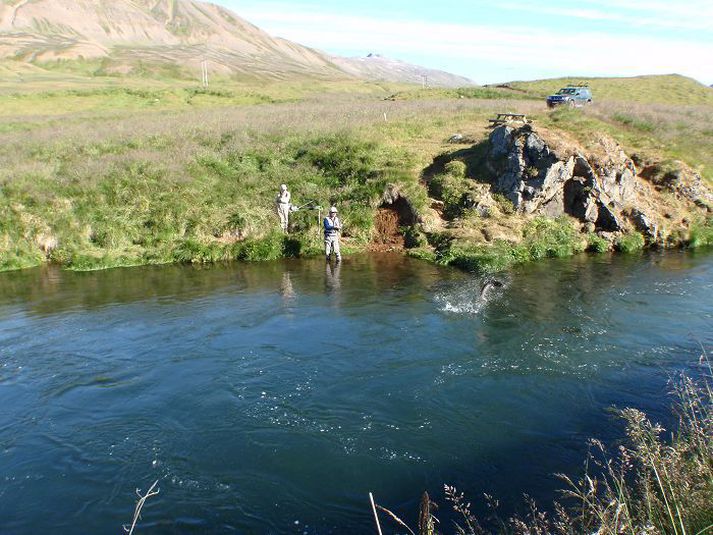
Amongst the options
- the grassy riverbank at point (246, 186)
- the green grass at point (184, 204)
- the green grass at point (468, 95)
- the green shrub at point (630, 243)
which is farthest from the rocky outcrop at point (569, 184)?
the green grass at point (468, 95)

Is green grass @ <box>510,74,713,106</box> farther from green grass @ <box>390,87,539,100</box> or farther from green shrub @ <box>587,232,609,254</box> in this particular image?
green shrub @ <box>587,232,609,254</box>

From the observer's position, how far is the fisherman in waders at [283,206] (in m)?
25.4

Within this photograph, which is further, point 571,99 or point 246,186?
point 571,99

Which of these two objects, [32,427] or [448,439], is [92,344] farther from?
[448,439]

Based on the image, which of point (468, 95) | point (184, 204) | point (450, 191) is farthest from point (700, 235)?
point (468, 95)

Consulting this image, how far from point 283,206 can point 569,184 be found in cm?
1374

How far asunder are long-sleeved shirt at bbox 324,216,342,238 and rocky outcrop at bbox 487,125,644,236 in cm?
899

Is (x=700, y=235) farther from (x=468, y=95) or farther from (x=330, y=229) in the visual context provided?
(x=468, y=95)

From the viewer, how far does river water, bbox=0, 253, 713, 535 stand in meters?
8.88

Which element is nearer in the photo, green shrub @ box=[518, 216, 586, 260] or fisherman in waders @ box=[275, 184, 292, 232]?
green shrub @ box=[518, 216, 586, 260]

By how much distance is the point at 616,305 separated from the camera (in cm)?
1738

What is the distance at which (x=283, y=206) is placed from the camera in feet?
84.0

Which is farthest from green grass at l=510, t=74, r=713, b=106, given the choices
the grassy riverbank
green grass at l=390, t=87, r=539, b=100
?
the grassy riverbank

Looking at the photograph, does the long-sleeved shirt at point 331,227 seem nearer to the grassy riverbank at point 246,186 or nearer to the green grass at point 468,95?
the grassy riverbank at point 246,186
